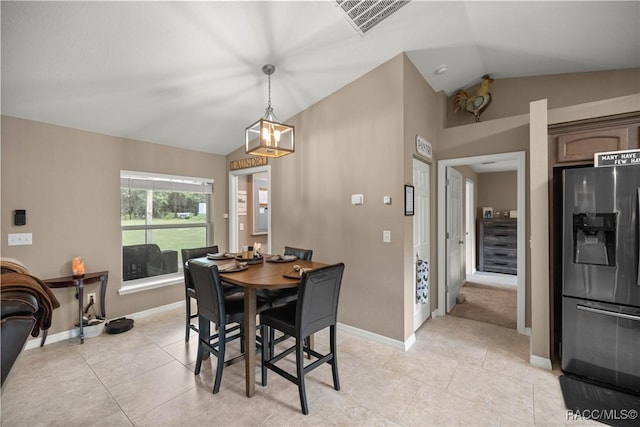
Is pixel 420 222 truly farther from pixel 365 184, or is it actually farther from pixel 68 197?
pixel 68 197

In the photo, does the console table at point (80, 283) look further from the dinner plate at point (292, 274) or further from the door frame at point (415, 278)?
the door frame at point (415, 278)

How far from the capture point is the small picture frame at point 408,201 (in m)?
2.85

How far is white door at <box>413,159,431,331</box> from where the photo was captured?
320 cm

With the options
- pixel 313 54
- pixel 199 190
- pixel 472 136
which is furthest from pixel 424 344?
pixel 199 190

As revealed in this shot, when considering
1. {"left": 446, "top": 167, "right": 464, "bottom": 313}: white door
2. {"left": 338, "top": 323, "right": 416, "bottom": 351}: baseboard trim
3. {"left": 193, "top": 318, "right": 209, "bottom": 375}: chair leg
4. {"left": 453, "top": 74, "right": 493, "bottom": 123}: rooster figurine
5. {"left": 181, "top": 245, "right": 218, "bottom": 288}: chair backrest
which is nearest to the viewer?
{"left": 193, "top": 318, "right": 209, "bottom": 375}: chair leg

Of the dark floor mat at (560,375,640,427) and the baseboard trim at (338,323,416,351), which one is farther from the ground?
the baseboard trim at (338,323,416,351)

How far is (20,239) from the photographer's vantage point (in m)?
2.82

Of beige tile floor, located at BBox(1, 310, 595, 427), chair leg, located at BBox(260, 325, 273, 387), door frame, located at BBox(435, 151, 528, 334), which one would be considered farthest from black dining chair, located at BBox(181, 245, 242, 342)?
door frame, located at BBox(435, 151, 528, 334)

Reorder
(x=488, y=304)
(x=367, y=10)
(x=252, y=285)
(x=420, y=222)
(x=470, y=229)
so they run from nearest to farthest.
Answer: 1. (x=252, y=285)
2. (x=367, y=10)
3. (x=420, y=222)
4. (x=488, y=304)
5. (x=470, y=229)

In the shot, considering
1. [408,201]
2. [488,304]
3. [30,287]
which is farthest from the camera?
[488,304]

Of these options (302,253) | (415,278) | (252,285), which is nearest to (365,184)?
(302,253)

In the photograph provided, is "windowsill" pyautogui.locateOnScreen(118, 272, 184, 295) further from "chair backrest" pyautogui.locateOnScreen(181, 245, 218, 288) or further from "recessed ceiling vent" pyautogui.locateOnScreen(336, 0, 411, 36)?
"recessed ceiling vent" pyautogui.locateOnScreen(336, 0, 411, 36)

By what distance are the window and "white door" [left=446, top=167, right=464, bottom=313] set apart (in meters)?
3.70

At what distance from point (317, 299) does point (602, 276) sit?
2.21 m
